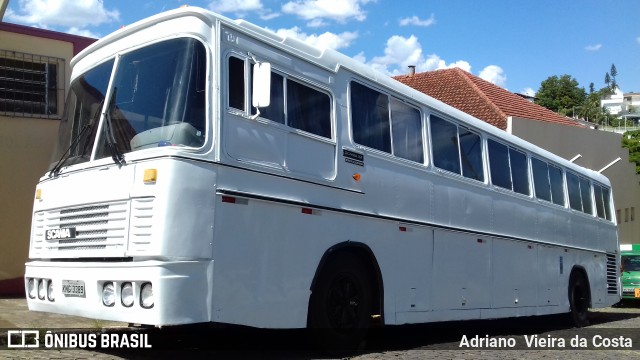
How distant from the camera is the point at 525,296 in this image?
1083cm

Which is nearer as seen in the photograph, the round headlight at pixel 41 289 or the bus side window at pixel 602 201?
the round headlight at pixel 41 289

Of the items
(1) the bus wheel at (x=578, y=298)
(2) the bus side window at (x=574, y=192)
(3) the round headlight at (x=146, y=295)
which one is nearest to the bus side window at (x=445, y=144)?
(3) the round headlight at (x=146, y=295)

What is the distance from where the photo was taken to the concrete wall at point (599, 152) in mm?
23797

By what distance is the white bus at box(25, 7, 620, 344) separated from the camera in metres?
5.26

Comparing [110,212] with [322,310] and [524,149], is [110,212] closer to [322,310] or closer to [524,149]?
[322,310]

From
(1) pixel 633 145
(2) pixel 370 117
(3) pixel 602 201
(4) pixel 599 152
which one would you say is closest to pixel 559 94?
(1) pixel 633 145

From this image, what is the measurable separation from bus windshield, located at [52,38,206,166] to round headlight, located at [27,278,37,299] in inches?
45.6

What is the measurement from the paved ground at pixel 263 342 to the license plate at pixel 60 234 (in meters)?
1.13

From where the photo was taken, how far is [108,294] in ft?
17.6

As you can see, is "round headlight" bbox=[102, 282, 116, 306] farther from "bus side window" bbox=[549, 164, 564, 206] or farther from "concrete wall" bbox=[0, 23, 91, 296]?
"bus side window" bbox=[549, 164, 564, 206]

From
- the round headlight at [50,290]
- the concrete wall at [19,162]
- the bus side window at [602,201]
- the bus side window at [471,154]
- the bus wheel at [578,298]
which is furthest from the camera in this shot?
the bus side window at [602,201]

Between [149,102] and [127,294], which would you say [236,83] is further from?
[127,294]

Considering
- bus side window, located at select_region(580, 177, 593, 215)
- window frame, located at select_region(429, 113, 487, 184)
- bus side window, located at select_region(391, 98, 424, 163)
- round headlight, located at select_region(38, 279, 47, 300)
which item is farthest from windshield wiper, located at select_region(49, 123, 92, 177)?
bus side window, located at select_region(580, 177, 593, 215)

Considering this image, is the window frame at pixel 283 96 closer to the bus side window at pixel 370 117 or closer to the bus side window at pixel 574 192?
the bus side window at pixel 370 117
